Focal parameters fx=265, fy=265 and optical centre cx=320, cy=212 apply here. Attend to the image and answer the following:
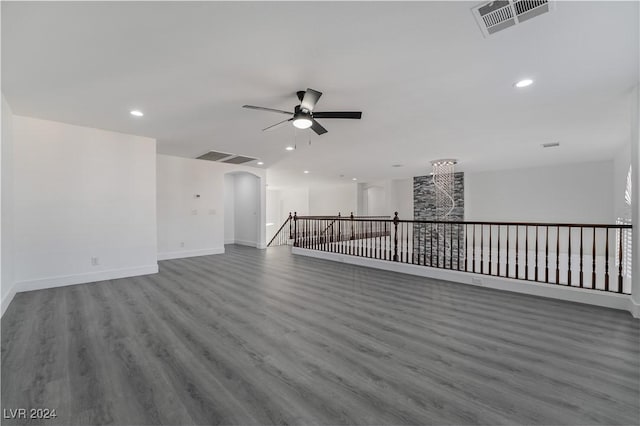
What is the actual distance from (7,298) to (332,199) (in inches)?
467

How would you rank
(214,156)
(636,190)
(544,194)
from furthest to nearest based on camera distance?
(544,194) → (214,156) → (636,190)

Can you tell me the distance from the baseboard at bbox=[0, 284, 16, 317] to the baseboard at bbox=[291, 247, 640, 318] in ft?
17.9

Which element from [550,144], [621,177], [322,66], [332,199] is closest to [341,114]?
[322,66]

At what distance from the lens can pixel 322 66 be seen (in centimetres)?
256

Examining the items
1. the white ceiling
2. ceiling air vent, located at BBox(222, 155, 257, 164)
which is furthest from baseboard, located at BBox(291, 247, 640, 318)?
ceiling air vent, located at BBox(222, 155, 257, 164)

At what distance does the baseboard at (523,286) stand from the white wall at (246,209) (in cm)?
451

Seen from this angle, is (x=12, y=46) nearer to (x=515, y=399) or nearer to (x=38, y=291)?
(x=38, y=291)

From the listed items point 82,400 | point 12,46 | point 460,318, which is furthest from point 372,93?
point 82,400

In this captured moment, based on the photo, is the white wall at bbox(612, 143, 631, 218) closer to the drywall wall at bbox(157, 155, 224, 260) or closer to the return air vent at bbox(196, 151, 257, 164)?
the return air vent at bbox(196, 151, 257, 164)

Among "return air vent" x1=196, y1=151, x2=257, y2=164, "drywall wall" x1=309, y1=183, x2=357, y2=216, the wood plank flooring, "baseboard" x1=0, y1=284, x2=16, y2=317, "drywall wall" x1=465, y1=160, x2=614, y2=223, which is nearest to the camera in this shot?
the wood plank flooring

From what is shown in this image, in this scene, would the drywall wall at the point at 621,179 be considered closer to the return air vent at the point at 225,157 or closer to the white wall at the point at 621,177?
the white wall at the point at 621,177

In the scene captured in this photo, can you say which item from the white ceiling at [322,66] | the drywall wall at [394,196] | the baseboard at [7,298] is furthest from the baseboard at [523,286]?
the drywall wall at [394,196]

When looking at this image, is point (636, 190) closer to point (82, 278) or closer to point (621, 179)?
point (621, 179)

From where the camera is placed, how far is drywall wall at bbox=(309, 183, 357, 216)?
13.3 meters
